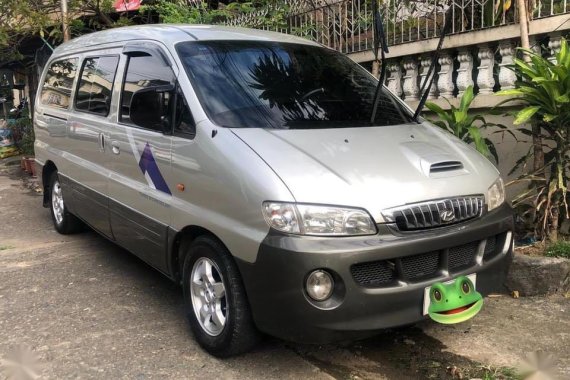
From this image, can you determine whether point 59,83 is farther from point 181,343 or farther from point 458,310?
point 458,310

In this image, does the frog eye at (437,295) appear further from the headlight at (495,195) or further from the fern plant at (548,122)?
the fern plant at (548,122)

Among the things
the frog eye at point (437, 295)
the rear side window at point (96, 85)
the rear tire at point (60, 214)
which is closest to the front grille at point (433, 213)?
the frog eye at point (437, 295)

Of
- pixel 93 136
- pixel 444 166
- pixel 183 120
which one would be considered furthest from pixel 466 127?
pixel 93 136

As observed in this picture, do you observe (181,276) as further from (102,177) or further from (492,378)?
(492,378)

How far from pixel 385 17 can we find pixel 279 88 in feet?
9.62

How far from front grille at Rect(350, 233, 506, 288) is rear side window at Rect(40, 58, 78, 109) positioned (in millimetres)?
3788

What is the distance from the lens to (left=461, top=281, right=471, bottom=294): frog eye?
9.56ft

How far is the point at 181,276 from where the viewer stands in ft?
11.5

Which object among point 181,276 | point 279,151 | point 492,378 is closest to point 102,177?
point 181,276

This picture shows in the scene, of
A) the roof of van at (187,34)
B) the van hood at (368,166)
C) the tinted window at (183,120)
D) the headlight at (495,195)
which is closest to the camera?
the van hood at (368,166)

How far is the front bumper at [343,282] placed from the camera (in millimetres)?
2619

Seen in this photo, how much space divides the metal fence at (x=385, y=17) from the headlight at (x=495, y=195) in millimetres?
1920

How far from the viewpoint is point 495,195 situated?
3.25 m

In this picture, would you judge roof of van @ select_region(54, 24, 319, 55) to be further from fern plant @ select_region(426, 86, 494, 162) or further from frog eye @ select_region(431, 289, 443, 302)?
frog eye @ select_region(431, 289, 443, 302)
